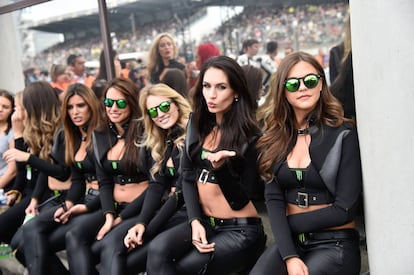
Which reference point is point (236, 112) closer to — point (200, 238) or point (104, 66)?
point (200, 238)

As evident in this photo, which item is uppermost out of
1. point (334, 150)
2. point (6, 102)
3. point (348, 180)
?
point (6, 102)

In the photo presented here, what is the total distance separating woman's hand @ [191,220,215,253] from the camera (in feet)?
9.97

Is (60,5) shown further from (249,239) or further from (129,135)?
(249,239)

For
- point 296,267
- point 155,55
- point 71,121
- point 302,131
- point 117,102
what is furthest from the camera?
point 155,55

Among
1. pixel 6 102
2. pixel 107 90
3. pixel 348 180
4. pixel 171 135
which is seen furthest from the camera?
pixel 6 102

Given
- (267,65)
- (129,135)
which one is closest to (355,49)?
(129,135)

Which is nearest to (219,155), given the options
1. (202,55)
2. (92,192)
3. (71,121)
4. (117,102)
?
(117,102)

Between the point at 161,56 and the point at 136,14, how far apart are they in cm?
83

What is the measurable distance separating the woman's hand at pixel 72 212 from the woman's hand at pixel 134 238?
822mm

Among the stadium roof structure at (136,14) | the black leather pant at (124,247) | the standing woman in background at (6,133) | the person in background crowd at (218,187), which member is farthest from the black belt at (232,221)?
the stadium roof structure at (136,14)

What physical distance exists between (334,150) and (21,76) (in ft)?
19.3

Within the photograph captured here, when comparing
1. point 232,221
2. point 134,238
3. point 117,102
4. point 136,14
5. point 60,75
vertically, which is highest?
point 136,14

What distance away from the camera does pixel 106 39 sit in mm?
5875

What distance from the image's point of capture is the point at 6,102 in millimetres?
5105
